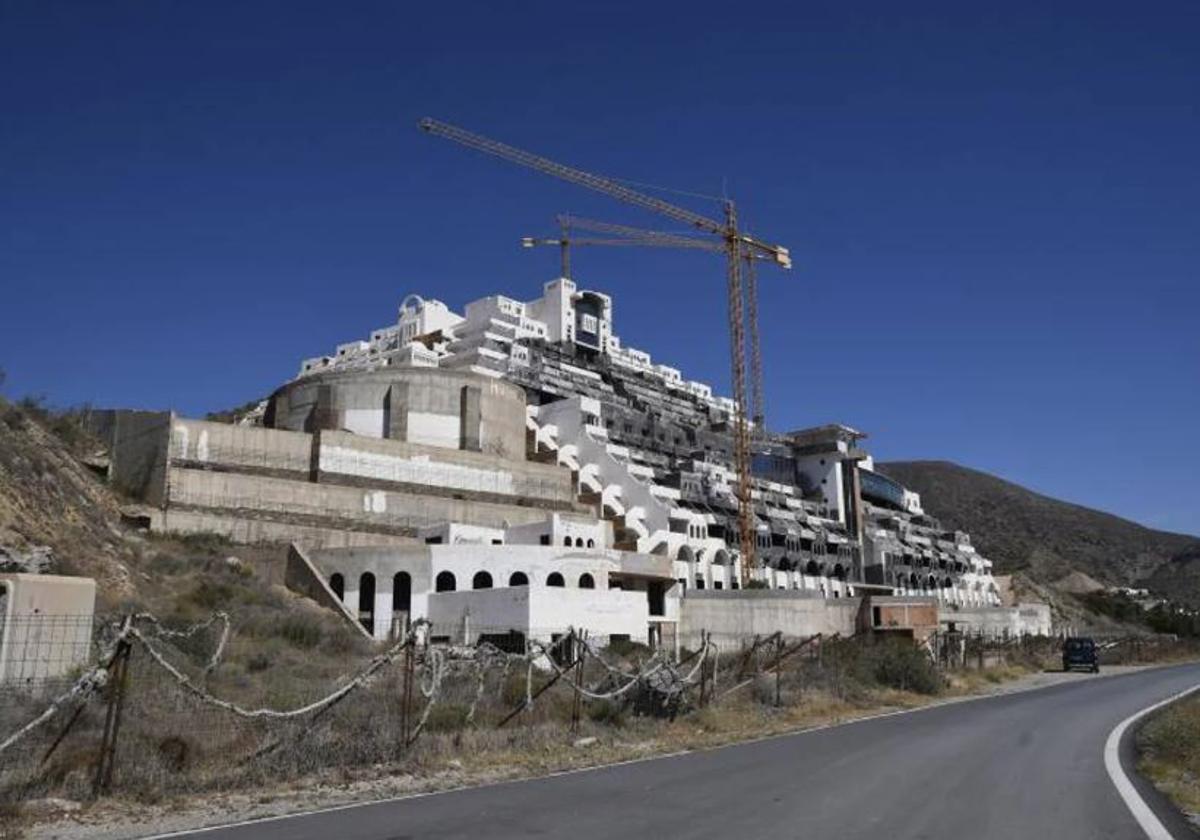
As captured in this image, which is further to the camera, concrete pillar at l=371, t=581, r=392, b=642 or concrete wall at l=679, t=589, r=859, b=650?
concrete wall at l=679, t=589, r=859, b=650

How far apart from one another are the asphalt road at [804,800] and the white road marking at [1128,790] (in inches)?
4.7

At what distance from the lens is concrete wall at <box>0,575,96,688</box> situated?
17.2 m

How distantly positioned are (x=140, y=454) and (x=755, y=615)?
39.7m

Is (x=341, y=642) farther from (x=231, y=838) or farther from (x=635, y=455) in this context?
(x=635, y=455)

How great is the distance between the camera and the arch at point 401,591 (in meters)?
53.4

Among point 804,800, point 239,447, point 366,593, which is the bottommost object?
point 804,800

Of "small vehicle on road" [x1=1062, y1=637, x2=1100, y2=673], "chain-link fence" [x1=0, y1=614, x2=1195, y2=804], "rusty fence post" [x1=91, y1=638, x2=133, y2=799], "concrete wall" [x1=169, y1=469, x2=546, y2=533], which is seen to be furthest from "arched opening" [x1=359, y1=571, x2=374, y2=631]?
"rusty fence post" [x1=91, y1=638, x2=133, y2=799]

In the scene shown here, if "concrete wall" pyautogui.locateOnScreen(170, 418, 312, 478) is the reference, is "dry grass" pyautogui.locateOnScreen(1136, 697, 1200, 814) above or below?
below

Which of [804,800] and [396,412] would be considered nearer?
[804,800]

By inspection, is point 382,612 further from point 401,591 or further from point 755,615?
point 755,615

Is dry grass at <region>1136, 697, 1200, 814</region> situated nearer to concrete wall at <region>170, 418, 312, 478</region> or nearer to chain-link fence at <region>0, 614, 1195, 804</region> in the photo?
chain-link fence at <region>0, 614, 1195, 804</region>

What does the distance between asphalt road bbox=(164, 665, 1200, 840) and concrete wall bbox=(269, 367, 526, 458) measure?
197ft

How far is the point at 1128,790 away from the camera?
41.5ft

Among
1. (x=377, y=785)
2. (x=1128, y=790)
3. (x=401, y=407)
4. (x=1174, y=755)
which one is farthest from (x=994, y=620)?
(x=377, y=785)
